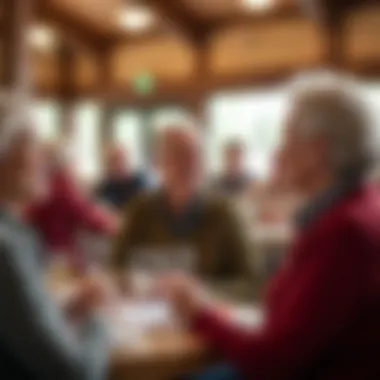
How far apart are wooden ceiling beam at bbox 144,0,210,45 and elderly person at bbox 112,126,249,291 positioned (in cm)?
451

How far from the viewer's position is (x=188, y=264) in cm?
211

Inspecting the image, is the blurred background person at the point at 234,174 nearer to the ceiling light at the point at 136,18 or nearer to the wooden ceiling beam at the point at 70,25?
the ceiling light at the point at 136,18

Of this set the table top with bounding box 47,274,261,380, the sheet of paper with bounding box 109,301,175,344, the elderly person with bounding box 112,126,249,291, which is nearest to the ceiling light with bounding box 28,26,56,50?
the elderly person with bounding box 112,126,249,291

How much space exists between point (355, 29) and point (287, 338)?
237 inches

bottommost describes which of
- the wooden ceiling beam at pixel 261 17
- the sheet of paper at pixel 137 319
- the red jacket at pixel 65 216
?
the sheet of paper at pixel 137 319

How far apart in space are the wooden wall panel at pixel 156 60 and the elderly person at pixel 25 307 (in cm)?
654

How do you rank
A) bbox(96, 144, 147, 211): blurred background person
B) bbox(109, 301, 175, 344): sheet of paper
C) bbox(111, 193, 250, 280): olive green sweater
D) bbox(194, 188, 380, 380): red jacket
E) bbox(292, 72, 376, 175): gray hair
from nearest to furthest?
bbox(194, 188, 380, 380): red jacket → bbox(292, 72, 376, 175): gray hair → bbox(109, 301, 175, 344): sheet of paper → bbox(111, 193, 250, 280): olive green sweater → bbox(96, 144, 147, 211): blurred background person

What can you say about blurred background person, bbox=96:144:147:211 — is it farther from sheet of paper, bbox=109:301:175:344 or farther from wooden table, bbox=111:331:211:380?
wooden table, bbox=111:331:211:380

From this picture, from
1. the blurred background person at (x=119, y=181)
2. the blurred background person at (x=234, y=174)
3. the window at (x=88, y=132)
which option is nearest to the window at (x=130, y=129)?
the window at (x=88, y=132)

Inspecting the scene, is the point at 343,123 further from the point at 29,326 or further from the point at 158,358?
the point at 29,326

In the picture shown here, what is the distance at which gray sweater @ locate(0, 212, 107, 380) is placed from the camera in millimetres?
1393

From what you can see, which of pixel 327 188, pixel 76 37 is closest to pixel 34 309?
pixel 327 188

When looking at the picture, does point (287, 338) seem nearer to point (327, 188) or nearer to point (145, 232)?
point (327, 188)

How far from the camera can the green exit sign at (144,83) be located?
837 centimetres
